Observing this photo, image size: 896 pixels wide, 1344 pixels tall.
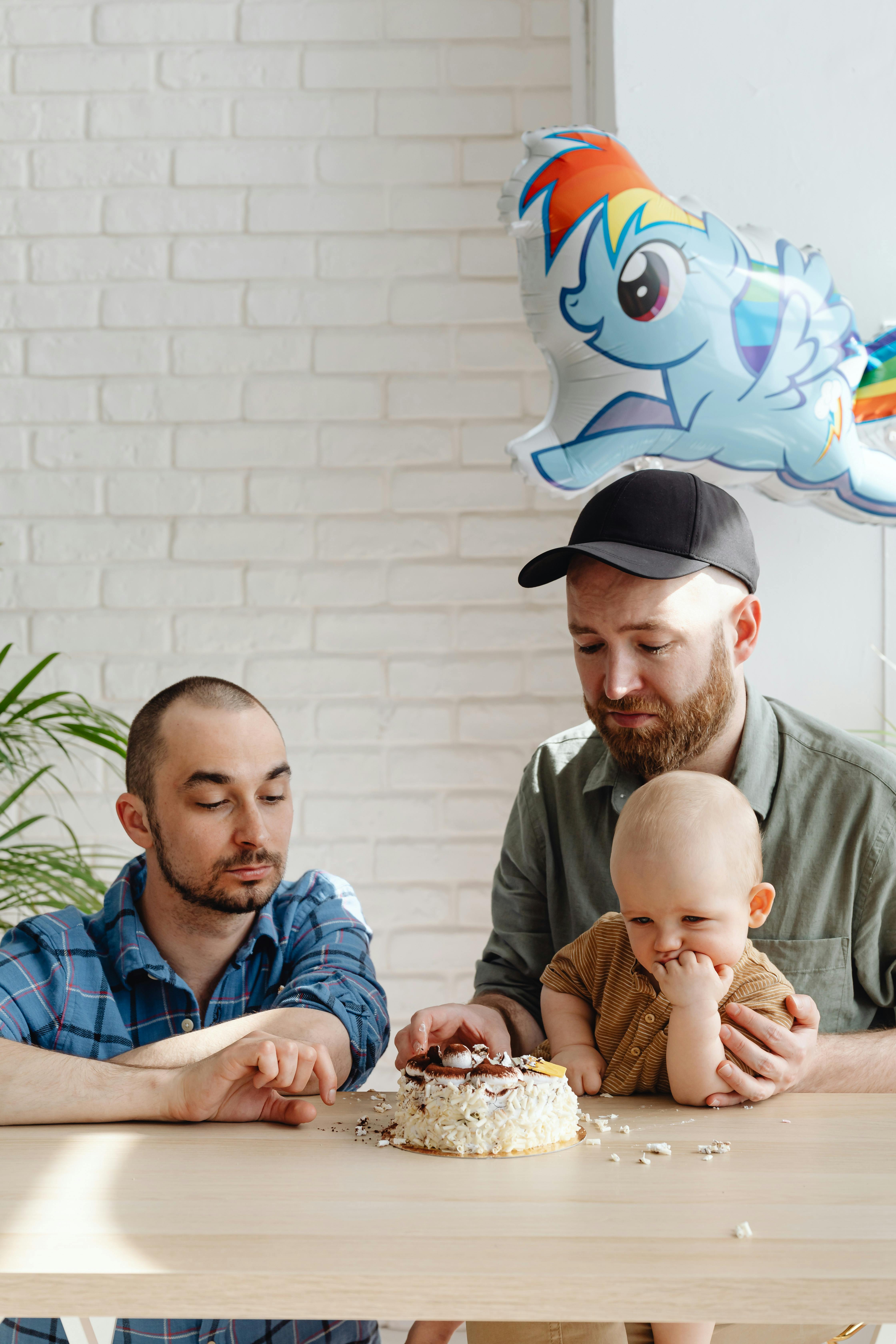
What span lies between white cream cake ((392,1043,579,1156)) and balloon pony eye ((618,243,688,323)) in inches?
41.4

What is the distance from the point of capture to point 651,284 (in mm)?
1644

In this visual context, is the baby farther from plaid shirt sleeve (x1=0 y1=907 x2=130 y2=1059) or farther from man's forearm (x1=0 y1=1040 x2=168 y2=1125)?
plaid shirt sleeve (x1=0 y1=907 x2=130 y2=1059)

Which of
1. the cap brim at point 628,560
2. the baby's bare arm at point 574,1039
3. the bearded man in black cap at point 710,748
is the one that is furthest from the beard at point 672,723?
the baby's bare arm at point 574,1039

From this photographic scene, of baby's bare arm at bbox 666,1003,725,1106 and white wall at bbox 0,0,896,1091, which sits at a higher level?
white wall at bbox 0,0,896,1091

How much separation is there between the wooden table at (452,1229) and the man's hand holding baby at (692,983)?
13 cm

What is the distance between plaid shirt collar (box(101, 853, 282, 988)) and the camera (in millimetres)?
1547

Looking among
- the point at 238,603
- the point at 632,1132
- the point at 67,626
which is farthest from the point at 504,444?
the point at 632,1132

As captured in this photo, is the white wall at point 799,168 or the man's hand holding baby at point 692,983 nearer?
the man's hand holding baby at point 692,983

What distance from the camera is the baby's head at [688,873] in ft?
4.03

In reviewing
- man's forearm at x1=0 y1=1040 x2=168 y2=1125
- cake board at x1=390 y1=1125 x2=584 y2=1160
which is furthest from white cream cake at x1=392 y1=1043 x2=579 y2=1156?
man's forearm at x1=0 y1=1040 x2=168 y2=1125

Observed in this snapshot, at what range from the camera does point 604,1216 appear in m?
0.88

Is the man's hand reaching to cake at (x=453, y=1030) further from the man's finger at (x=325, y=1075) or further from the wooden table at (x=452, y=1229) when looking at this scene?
the wooden table at (x=452, y=1229)

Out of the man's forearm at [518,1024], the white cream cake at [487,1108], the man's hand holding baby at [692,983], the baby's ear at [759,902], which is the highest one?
the baby's ear at [759,902]

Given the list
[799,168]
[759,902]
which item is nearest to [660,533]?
[759,902]
